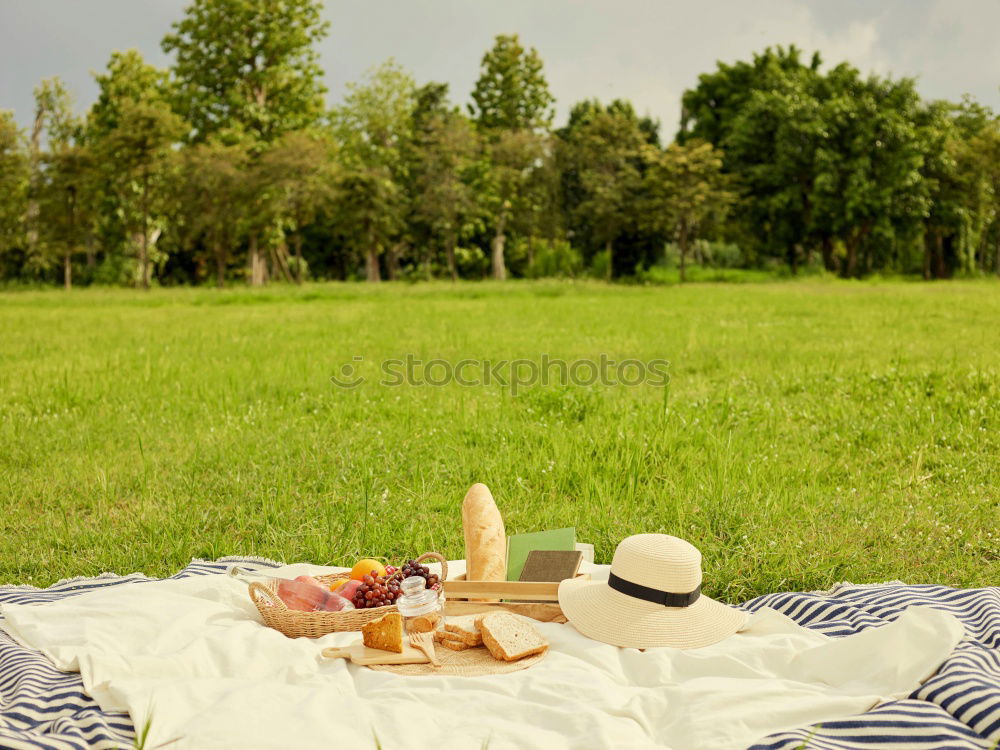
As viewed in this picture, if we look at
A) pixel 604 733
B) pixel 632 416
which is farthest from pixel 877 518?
pixel 604 733

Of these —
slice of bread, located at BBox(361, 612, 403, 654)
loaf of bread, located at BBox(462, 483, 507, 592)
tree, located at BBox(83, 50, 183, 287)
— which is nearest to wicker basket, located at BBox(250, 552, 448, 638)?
slice of bread, located at BBox(361, 612, 403, 654)

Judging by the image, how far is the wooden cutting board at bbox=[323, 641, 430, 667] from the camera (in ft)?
11.7

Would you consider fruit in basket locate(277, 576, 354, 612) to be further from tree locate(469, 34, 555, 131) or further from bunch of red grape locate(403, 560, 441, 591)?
tree locate(469, 34, 555, 131)

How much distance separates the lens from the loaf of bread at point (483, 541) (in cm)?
440

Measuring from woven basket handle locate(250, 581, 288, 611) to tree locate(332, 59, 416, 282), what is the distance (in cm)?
4503

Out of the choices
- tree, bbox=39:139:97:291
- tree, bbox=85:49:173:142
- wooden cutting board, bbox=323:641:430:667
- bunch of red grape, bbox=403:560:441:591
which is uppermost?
tree, bbox=85:49:173:142

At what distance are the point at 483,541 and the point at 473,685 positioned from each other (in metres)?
1.14

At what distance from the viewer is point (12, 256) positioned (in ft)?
162

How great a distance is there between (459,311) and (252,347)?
29.6 ft

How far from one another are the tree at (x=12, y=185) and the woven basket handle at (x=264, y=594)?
44.5 metres

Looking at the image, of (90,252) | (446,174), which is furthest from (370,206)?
(90,252)

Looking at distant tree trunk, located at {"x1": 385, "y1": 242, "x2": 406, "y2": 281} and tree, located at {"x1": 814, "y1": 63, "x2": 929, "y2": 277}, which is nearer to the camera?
tree, located at {"x1": 814, "y1": 63, "x2": 929, "y2": 277}

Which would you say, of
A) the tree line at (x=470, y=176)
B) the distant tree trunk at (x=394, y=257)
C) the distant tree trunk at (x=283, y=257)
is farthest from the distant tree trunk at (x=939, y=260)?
the distant tree trunk at (x=283, y=257)

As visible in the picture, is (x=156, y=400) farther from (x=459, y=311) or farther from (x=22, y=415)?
(x=459, y=311)
